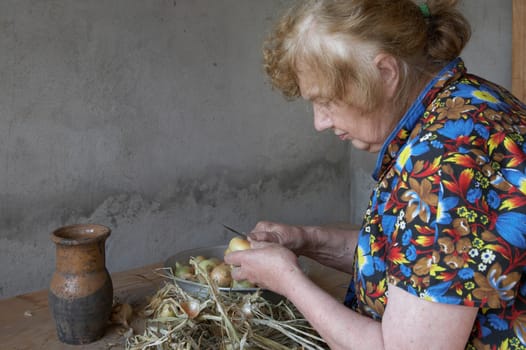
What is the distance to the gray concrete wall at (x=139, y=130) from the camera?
2.66 m

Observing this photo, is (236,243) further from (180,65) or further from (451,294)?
(180,65)

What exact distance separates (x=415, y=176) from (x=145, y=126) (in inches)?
90.4

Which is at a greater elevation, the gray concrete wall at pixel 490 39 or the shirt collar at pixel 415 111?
the gray concrete wall at pixel 490 39

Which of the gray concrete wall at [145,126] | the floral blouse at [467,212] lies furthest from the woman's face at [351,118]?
the gray concrete wall at [145,126]

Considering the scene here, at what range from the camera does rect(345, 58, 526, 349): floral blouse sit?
919mm

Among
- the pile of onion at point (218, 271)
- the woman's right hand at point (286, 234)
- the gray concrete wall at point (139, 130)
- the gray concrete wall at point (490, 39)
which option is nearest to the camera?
the pile of onion at point (218, 271)

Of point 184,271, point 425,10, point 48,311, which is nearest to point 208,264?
point 184,271

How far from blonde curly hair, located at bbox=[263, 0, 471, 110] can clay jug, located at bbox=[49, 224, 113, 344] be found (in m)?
0.68

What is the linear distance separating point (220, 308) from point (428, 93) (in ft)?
2.17

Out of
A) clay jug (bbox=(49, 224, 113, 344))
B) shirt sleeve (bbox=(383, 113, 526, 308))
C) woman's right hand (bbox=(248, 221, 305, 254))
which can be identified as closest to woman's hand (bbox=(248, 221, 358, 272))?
woman's right hand (bbox=(248, 221, 305, 254))

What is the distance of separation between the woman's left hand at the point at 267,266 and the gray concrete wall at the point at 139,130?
1.65 m

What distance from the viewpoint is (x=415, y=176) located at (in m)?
0.98

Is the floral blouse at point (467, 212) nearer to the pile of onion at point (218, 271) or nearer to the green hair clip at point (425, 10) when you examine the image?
the green hair clip at point (425, 10)

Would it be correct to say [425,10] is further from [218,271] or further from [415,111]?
[218,271]
